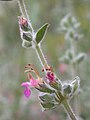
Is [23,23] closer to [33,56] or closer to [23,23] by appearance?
[23,23]

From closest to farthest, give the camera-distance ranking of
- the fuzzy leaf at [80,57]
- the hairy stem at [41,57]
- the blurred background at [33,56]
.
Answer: the hairy stem at [41,57] → the fuzzy leaf at [80,57] → the blurred background at [33,56]

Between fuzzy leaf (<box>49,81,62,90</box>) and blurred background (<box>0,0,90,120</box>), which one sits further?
blurred background (<box>0,0,90,120</box>)

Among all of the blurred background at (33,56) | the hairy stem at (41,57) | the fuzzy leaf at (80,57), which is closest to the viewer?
the hairy stem at (41,57)

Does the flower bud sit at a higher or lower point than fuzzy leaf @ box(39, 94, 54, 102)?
higher

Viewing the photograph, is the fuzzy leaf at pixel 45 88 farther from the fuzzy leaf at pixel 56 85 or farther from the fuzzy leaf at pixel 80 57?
the fuzzy leaf at pixel 80 57

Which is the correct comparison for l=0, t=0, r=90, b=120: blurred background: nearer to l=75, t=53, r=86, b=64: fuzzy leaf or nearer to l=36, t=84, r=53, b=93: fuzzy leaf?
l=75, t=53, r=86, b=64: fuzzy leaf

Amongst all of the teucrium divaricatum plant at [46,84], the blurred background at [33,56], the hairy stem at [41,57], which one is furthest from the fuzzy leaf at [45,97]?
the blurred background at [33,56]

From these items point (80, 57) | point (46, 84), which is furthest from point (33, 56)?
point (46, 84)

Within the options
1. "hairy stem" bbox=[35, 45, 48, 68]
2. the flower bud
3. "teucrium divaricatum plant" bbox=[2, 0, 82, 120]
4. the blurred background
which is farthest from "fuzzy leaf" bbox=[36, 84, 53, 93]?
the blurred background

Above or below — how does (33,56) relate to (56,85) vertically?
above
